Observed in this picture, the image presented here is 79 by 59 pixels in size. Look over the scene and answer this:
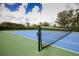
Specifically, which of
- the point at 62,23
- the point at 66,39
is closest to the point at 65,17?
the point at 62,23

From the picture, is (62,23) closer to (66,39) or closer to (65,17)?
(65,17)

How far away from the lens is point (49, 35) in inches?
107

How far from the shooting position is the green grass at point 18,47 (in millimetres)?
2719

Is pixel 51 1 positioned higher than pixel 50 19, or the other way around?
pixel 51 1

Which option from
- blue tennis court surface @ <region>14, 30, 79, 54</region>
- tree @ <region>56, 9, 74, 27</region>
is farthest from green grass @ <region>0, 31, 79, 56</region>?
tree @ <region>56, 9, 74, 27</region>

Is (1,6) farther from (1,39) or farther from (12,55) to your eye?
(12,55)

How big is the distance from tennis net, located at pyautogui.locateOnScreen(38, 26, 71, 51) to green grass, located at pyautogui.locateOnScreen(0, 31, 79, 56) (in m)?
0.07

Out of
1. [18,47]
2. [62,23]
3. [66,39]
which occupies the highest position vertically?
[62,23]

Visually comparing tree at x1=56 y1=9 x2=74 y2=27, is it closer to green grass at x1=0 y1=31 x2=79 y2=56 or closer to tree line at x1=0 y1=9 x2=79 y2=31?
tree line at x1=0 y1=9 x2=79 y2=31

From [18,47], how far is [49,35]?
0.46 m

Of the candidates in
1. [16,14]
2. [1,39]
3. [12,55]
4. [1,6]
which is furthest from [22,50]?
[1,6]

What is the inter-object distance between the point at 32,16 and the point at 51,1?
33cm

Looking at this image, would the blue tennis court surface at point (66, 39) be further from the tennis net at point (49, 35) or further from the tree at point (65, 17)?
the tree at point (65, 17)

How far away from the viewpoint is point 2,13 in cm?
273
